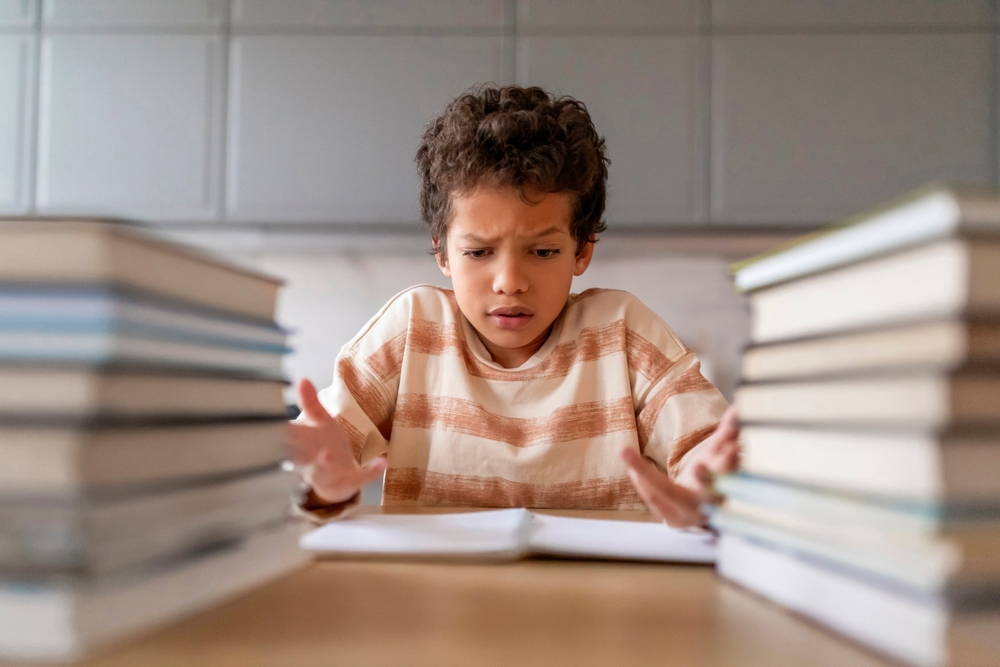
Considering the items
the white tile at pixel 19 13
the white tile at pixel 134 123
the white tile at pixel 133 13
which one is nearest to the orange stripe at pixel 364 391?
the white tile at pixel 134 123

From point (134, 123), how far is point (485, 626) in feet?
7.62

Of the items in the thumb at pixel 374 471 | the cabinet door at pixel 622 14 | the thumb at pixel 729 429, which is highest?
the cabinet door at pixel 622 14

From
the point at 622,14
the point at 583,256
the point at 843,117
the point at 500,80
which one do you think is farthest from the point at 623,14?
the point at 583,256

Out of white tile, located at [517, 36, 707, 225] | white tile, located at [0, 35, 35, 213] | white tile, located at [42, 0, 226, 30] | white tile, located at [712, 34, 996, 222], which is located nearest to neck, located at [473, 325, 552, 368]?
white tile, located at [517, 36, 707, 225]

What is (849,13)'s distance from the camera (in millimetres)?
2074

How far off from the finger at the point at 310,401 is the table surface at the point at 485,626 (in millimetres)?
167

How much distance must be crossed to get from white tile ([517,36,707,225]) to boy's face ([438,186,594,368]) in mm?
1120

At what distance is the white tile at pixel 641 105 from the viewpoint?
2088 mm

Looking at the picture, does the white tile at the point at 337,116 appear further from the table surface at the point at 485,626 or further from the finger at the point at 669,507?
the table surface at the point at 485,626

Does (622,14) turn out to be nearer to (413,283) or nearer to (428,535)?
(413,283)

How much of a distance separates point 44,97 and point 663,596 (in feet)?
8.25

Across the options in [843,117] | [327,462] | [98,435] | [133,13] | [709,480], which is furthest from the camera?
[133,13]

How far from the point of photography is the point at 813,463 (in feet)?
0.89

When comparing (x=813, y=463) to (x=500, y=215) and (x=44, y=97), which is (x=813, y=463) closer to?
(x=500, y=215)
